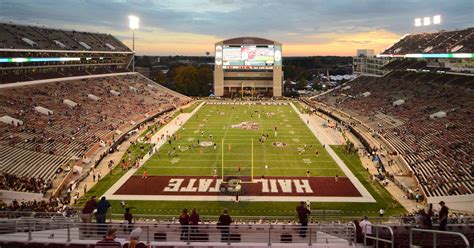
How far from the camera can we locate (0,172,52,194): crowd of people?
2239 cm

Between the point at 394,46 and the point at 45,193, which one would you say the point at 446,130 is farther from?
the point at 394,46

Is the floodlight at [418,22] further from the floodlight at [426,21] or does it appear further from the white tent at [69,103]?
the white tent at [69,103]

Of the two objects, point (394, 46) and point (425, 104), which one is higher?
point (394, 46)

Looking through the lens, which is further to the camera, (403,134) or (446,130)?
(403,134)

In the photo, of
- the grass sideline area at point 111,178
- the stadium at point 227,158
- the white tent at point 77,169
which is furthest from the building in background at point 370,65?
the white tent at point 77,169

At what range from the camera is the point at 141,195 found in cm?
2491

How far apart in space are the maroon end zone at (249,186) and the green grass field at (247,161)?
1.11m

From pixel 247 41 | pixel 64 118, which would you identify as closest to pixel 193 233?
pixel 64 118

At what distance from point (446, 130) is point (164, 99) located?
44810 mm

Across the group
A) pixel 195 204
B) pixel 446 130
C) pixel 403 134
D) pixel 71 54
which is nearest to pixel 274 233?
pixel 195 204

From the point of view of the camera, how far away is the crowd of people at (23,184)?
22.4m

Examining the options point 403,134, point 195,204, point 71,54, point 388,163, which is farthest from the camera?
point 71,54

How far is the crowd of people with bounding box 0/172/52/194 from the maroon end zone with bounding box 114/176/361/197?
3.75 meters

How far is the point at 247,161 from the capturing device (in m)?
33.0
